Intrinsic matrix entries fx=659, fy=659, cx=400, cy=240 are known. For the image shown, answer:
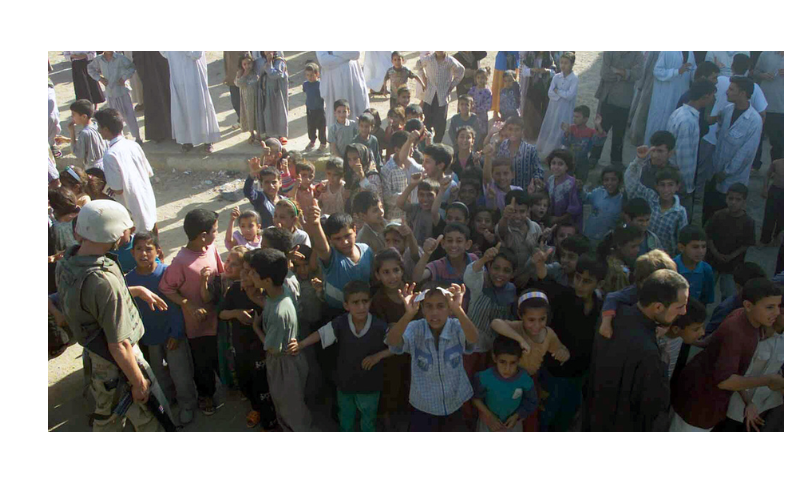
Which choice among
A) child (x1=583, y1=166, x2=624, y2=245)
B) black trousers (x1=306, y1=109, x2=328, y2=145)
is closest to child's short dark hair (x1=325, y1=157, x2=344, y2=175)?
child (x1=583, y1=166, x2=624, y2=245)

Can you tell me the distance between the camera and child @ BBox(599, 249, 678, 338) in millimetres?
3272

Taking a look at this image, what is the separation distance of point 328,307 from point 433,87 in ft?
16.1

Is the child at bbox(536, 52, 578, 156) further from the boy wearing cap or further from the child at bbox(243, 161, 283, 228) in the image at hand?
the boy wearing cap

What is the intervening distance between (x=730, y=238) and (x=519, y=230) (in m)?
1.64

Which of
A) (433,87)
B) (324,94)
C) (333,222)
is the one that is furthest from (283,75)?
(333,222)

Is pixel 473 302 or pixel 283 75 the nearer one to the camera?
pixel 473 302

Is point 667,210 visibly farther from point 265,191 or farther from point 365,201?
point 265,191

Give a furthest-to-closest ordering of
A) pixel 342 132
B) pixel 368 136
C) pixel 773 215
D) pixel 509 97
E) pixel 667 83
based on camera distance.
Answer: pixel 509 97 < pixel 667 83 < pixel 342 132 < pixel 368 136 < pixel 773 215

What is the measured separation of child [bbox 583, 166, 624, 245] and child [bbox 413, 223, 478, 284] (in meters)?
1.60

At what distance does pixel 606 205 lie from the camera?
5.10m

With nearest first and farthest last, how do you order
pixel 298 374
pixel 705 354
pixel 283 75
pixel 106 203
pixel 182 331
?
pixel 106 203 < pixel 705 354 < pixel 298 374 < pixel 182 331 < pixel 283 75

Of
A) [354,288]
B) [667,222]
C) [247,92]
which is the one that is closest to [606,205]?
[667,222]

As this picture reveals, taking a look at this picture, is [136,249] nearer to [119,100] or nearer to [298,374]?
[298,374]

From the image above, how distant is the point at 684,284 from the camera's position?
3080 mm
